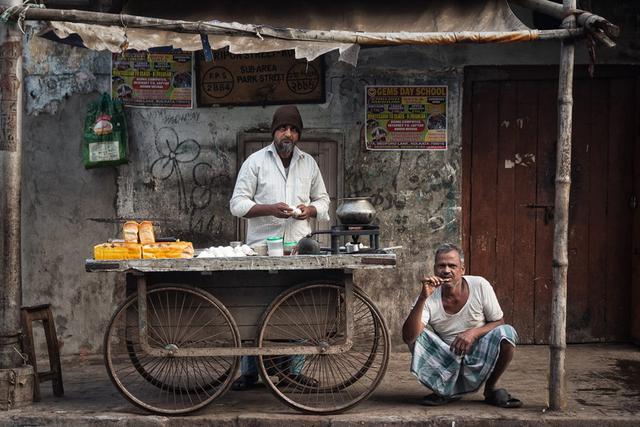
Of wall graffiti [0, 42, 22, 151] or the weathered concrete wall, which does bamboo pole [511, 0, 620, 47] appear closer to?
the weathered concrete wall

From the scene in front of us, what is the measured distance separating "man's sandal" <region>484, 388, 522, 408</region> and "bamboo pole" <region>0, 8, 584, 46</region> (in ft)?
7.90

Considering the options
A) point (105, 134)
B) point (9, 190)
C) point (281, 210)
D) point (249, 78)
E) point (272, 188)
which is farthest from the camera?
point (249, 78)

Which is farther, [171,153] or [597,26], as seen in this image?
[171,153]

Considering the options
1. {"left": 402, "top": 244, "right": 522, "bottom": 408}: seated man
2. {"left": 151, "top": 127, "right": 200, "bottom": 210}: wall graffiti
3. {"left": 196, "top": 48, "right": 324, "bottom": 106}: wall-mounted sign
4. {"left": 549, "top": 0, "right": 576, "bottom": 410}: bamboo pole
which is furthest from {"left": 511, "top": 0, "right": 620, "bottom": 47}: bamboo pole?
{"left": 151, "top": 127, "right": 200, "bottom": 210}: wall graffiti

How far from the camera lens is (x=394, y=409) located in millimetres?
6066

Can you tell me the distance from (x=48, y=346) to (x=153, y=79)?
262 centimetres

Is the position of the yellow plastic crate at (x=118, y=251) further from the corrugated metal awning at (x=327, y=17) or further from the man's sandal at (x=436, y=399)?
the man's sandal at (x=436, y=399)

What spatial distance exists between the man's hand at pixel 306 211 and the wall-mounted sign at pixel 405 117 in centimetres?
161

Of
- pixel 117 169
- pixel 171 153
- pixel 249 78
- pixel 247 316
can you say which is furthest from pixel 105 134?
pixel 247 316

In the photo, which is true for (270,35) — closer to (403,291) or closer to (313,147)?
(313,147)

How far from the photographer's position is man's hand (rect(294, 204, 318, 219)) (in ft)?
21.0

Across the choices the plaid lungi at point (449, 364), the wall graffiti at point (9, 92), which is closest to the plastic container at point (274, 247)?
the plaid lungi at point (449, 364)

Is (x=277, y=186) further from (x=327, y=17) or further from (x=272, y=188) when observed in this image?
(x=327, y=17)

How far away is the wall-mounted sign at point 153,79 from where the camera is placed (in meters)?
7.87
